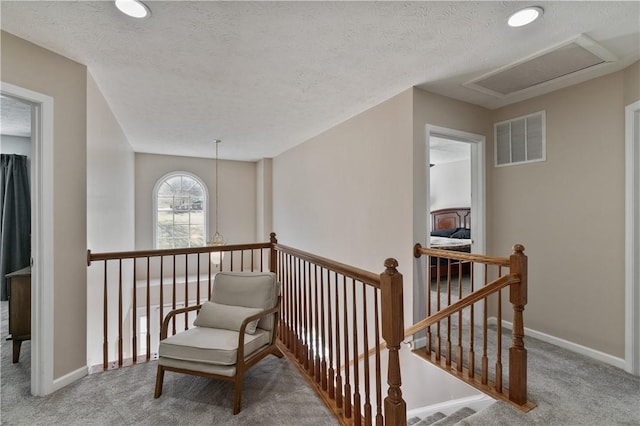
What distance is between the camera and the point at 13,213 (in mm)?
4375

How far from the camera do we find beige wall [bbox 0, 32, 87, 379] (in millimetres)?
2176

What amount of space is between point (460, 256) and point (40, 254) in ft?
10.9

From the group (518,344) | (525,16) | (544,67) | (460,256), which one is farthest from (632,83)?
(518,344)

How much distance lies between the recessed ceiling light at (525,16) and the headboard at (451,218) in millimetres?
5550

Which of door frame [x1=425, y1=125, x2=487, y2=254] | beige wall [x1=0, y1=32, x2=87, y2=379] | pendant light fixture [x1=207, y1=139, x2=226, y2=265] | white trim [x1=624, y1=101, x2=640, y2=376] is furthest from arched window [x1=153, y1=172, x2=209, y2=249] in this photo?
white trim [x1=624, y1=101, x2=640, y2=376]

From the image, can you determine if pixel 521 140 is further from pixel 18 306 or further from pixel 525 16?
pixel 18 306

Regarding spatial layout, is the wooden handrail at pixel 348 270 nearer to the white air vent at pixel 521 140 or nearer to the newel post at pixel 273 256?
the newel post at pixel 273 256

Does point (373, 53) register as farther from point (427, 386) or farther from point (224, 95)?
point (427, 386)

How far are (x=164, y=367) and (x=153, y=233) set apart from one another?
4.96m

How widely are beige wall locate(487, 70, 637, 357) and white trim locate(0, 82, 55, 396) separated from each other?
435cm

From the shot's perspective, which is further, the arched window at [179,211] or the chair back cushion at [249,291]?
the arched window at [179,211]

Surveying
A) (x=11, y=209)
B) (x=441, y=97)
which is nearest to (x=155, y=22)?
(x=441, y=97)

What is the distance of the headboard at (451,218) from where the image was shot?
697 centimetres

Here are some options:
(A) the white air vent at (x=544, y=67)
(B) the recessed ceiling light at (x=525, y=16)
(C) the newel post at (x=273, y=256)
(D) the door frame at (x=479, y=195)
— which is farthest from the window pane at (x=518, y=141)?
(C) the newel post at (x=273, y=256)
